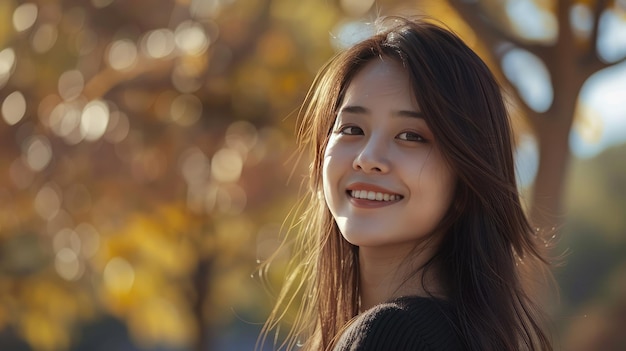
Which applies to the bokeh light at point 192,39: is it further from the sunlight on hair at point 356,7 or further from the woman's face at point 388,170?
the woman's face at point 388,170

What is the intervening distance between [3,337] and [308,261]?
2287 cm

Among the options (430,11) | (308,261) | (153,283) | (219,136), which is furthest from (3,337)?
(308,261)

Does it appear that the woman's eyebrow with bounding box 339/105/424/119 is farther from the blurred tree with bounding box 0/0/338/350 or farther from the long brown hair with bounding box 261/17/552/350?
the blurred tree with bounding box 0/0/338/350

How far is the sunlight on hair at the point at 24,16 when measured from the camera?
7992 millimetres

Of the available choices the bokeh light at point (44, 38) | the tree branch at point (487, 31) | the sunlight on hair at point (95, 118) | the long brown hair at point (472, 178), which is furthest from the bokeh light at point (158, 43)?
the long brown hair at point (472, 178)

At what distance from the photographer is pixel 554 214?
442cm

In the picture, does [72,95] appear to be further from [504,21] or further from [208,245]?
[504,21]

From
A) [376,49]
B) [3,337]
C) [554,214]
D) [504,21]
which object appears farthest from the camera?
[3,337]

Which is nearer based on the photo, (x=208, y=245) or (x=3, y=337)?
(x=208, y=245)

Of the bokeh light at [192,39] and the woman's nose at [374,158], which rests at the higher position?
the bokeh light at [192,39]

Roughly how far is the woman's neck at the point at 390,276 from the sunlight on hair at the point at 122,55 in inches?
215

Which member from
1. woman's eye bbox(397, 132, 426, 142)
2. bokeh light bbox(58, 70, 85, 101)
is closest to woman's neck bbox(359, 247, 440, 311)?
woman's eye bbox(397, 132, 426, 142)

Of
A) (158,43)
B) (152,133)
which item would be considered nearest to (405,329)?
(158,43)

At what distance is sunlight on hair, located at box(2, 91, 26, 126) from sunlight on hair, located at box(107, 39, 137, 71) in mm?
954
